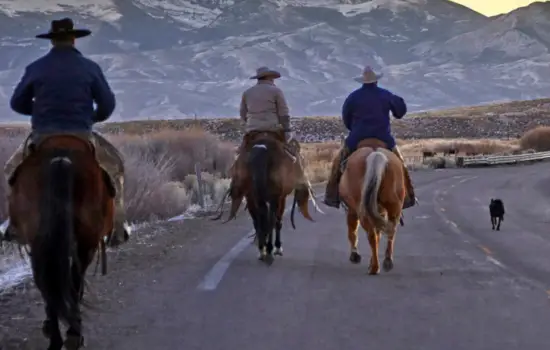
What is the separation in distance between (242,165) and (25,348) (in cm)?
626

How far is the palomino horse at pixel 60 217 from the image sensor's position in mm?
8039

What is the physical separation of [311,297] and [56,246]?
11.8 ft

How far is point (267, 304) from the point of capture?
10562mm

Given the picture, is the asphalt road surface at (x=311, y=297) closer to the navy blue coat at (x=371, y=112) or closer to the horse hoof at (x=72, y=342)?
the horse hoof at (x=72, y=342)

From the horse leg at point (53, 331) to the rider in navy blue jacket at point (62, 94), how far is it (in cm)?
106

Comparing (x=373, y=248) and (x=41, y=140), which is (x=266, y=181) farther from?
(x=41, y=140)

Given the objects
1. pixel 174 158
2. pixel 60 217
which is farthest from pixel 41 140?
pixel 174 158

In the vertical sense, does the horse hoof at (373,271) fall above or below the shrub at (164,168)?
above

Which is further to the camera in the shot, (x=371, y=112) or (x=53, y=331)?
(x=371, y=112)

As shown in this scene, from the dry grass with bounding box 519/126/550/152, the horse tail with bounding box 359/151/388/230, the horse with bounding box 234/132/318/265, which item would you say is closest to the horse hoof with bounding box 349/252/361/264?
the horse with bounding box 234/132/318/265

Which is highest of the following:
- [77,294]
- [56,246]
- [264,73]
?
[264,73]

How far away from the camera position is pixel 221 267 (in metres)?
13.5

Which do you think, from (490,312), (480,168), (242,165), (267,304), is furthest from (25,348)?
(480,168)

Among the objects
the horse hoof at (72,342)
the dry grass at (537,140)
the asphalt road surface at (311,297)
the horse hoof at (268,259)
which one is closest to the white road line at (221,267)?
the asphalt road surface at (311,297)
